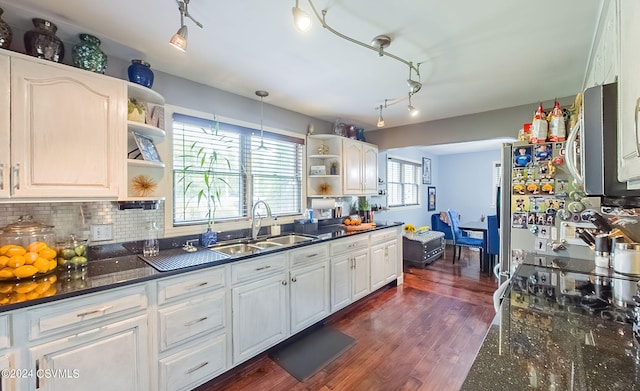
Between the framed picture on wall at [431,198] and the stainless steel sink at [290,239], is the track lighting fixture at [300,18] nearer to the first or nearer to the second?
the stainless steel sink at [290,239]

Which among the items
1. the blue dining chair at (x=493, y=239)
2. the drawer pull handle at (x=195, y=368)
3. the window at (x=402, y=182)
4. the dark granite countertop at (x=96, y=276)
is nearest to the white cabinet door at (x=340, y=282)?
the dark granite countertop at (x=96, y=276)

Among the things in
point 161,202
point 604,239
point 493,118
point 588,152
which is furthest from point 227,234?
point 493,118

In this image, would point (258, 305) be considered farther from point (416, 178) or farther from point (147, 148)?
point (416, 178)

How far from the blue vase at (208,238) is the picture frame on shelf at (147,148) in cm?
73

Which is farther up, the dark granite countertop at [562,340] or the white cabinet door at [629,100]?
the white cabinet door at [629,100]

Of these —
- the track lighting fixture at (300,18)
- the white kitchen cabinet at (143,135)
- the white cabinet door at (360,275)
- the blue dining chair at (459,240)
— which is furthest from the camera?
the blue dining chair at (459,240)

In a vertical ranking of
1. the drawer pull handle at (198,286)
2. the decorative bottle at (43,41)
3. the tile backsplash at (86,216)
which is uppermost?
the decorative bottle at (43,41)

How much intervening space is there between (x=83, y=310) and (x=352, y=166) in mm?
2971

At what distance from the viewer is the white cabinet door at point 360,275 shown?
10.1ft

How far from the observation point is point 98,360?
1.42 meters

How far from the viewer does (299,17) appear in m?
1.23

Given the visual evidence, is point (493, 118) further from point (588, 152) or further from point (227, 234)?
point (227, 234)

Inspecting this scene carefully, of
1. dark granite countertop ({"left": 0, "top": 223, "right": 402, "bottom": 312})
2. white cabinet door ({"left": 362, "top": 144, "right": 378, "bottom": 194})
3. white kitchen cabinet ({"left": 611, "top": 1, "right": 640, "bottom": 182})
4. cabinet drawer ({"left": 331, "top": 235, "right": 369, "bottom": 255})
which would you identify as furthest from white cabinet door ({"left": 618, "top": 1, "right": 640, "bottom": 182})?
white cabinet door ({"left": 362, "top": 144, "right": 378, "bottom": 194})

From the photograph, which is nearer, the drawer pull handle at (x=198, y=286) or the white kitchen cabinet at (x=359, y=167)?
the drawer pull handle at (x=198, y=286)
